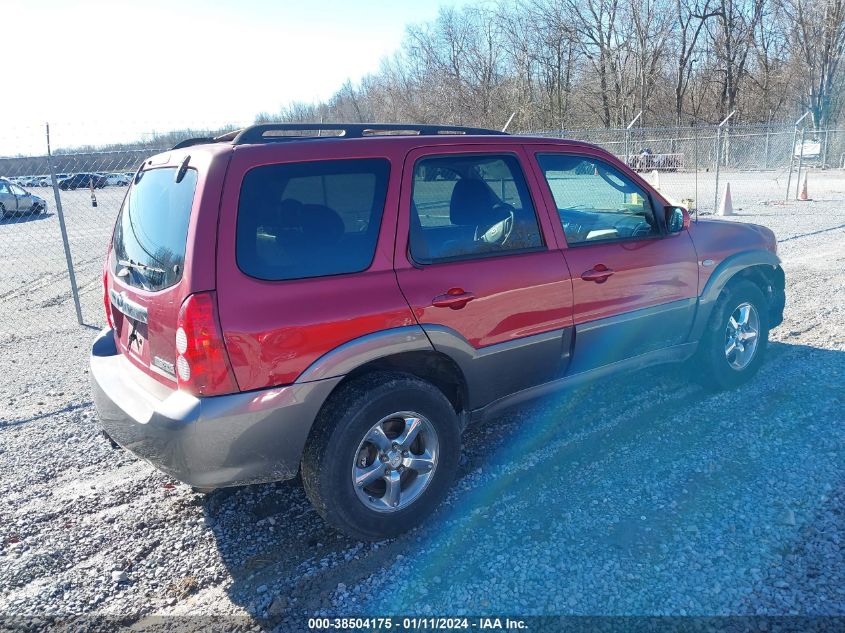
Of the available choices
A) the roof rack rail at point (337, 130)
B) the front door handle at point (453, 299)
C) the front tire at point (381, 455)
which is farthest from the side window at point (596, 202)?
the front tire at point (381, 455)

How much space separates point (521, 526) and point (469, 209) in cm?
171

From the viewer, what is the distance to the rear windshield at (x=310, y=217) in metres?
2.61

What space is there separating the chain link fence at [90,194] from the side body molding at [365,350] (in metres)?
4.04

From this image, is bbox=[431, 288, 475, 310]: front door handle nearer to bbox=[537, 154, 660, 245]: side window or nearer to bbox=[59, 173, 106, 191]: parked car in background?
bbox=[537, 154, 660, 245]: side window

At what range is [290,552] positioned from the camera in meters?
2.95

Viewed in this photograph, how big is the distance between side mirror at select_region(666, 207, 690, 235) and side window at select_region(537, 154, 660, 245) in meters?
0.08

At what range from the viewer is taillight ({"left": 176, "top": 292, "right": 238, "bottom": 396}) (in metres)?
2.45

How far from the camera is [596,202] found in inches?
164

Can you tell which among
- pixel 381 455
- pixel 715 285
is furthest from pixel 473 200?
pixel 715 285

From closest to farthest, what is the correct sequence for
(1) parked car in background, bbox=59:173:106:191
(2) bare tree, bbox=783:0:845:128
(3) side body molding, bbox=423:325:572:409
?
(3) side body molding, bbox=423:325:572:409
(1) parked car in background, bbox=59:173:106:191
(2) bare tree, bbox=783:0:845:128

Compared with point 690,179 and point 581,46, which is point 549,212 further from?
point 581,46

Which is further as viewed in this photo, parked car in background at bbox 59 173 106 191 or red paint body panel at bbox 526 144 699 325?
parked car in background at bbox 59 173 106 191

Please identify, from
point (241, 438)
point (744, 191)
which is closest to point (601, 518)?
point (241, 438)

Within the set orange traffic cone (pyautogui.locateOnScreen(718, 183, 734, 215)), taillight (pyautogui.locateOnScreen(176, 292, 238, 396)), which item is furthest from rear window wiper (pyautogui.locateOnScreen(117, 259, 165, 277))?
orange traffic cone (pyautogui.locateOnScreen(718, 183, 734, 215))
